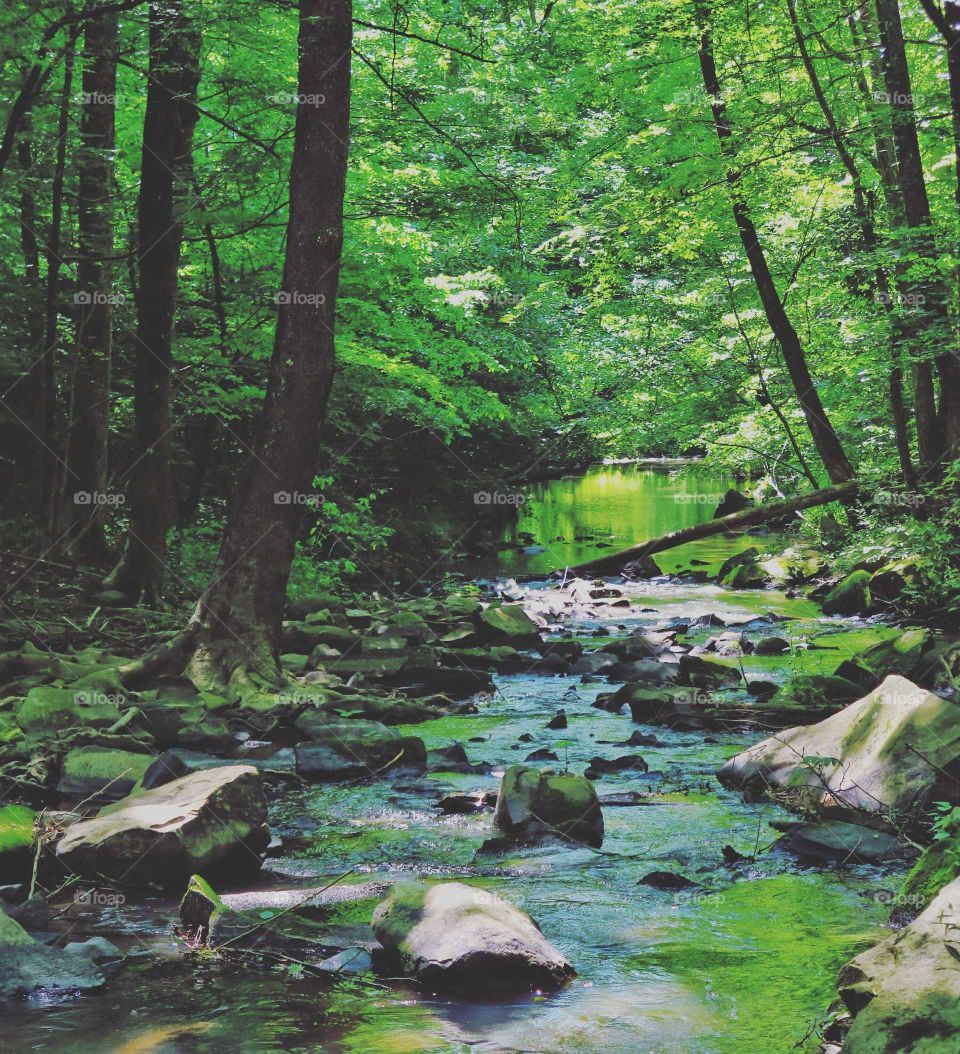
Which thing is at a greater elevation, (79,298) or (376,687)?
(79,298)

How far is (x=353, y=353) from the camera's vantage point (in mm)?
13508

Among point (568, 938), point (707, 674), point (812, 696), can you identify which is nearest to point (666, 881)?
point (568, 938)

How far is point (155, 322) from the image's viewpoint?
421 inches

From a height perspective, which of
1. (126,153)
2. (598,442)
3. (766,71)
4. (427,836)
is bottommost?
(427,836)

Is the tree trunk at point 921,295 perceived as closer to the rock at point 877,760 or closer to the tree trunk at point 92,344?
the rock at point 877,760

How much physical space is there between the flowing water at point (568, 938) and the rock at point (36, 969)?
10cm

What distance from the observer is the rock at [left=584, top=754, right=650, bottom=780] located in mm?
6961

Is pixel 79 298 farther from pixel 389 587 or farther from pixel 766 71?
pixel 766 71

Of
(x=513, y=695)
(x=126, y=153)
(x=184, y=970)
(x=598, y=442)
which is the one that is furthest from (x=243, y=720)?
(x=598, y=442)

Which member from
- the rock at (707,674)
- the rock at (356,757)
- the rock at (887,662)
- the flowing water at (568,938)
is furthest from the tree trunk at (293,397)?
the rock at (887,662)

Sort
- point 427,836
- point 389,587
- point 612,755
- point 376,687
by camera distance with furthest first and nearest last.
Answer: point 389,587
point 376,687
point 612,755
point 427,836

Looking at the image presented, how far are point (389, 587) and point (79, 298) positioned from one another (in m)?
6.94

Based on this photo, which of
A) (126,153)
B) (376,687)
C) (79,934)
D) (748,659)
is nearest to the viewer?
(79,934)

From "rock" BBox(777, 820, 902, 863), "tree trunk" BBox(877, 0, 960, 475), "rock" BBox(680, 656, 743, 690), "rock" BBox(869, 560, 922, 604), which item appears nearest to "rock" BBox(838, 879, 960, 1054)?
"rock" BBox(777, 820, 902, 863)
